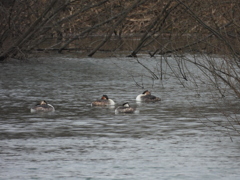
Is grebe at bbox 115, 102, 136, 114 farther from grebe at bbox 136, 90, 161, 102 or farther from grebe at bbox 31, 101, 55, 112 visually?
grebe at bbox 136, 90, 161, 102

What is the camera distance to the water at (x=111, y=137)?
398 inches

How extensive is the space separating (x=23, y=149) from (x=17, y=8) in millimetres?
17343

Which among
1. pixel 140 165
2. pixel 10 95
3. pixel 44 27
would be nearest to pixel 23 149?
pixel 140 165

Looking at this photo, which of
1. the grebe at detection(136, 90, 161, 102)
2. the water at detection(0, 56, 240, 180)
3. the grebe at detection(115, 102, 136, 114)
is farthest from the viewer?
the grebe at detection(136, 90, 161, 102)

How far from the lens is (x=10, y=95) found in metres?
20.0

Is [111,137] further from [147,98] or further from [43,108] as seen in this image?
[147,98]

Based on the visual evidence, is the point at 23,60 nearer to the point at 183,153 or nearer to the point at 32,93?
the point at 32,93

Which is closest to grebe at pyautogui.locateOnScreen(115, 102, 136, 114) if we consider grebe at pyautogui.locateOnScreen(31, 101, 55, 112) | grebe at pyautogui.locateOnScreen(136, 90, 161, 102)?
grebe at pyautogui.locateOnScreen(31, 101, 55, 112)

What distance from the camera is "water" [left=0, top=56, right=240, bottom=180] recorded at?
10117 millimetres

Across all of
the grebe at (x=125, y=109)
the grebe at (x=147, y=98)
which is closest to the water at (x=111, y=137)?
the grebe at (x=125, y=109)

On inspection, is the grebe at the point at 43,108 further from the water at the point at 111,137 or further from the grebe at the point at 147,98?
the grebe at the point at 147,98

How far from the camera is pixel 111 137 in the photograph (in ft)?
42.6

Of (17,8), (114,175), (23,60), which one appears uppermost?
(17,8)

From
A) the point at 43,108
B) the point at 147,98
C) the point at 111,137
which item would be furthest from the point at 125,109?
the point at 111,137
